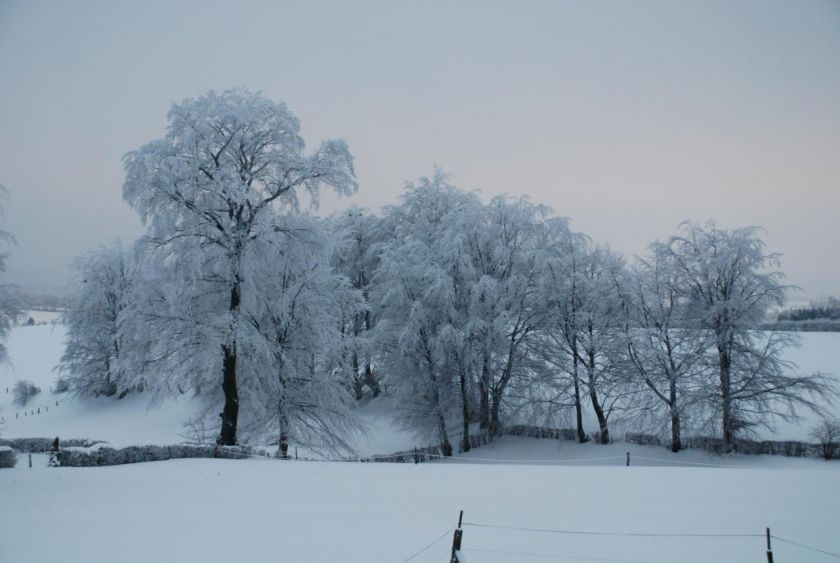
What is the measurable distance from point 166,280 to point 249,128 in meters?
5.30

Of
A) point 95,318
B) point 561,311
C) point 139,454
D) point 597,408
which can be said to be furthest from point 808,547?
point 95,318

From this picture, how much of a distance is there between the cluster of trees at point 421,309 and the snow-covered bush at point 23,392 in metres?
30.1

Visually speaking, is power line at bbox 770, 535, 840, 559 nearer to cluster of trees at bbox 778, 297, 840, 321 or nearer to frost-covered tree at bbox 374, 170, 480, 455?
frost-covered tree at bbox 374, 170, 480, 455

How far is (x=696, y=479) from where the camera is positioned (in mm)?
11477

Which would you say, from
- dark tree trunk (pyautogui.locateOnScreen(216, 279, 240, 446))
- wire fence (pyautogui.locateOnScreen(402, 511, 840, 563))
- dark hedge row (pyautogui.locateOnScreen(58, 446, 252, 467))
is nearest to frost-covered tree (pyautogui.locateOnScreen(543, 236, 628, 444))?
dark tree trunk (pyautogui.locateOnScreen(216, 279, 240, 446))

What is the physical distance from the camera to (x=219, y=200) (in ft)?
49.0

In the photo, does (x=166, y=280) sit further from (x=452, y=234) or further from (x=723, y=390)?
(x=723, y=390)

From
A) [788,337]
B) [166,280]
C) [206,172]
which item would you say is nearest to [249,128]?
[206,172]

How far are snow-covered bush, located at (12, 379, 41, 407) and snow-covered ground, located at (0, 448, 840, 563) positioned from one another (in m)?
39.1

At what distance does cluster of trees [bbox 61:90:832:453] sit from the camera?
48.5ft

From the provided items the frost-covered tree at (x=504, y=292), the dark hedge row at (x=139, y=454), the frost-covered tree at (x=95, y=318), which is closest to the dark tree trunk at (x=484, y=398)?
the frost-covered tree at (x=504, y=292)

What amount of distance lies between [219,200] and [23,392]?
42.0m

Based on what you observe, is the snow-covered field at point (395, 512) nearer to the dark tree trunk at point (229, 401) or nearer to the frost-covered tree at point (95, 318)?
the dark tree trunk at point (229, 401)

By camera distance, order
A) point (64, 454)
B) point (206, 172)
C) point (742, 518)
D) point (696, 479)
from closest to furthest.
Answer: point (742, 518), point (696, 479), point (64, 454), point (206, 172)
